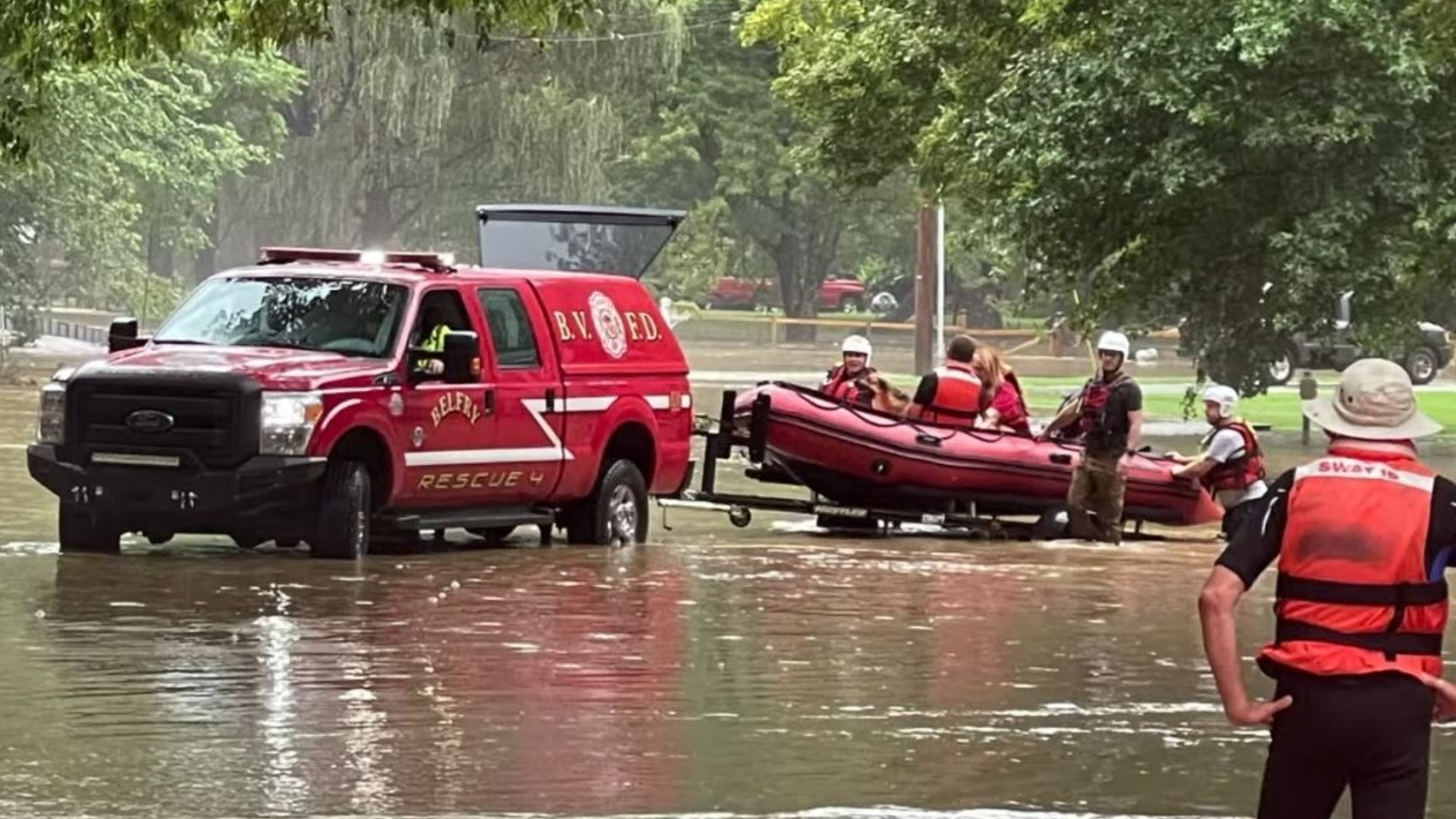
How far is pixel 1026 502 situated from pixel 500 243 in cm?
555

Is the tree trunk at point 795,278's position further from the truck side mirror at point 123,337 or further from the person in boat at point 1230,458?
the truck side mirror at point 123,337

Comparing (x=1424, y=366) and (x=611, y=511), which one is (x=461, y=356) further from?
(x=1424, y=366)

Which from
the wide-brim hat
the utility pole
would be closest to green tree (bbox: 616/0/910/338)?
the utility pole

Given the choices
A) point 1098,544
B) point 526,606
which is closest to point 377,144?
point 1098,544

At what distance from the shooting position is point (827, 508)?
74.8 feet

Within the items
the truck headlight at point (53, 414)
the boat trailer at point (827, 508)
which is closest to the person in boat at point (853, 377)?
the boat trailer at point (827, 508)

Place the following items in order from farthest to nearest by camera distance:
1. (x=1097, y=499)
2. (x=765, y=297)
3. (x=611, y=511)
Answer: (x=765, y=297) < (x=1097, y=499) < (x=611, y=511)

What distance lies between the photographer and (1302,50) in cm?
2550

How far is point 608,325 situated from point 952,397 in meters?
3.84

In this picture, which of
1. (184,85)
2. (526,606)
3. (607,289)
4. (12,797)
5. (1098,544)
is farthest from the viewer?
(184,85)

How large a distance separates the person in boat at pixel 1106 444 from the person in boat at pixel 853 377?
207 cm

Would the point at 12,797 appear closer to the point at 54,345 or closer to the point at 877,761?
the point at 877,761

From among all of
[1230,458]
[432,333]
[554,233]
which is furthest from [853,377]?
[432,333]

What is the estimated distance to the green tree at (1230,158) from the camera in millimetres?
24734
